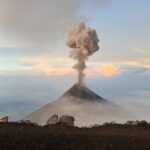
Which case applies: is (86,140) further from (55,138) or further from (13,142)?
(13,142)

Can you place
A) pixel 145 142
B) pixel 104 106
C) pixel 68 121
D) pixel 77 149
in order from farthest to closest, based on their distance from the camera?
1. pixel 104 106
2. pixel 68 121
3. pixel 145 142
4. pixel 77 149

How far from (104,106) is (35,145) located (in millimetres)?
136424

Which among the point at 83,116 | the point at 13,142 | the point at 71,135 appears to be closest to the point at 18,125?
the point at 71,135

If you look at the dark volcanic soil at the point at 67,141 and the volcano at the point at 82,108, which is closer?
the dark volcanic soil at the point at 67,141

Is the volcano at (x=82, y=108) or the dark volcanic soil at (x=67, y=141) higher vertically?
the volcano at (x=82, y=108)

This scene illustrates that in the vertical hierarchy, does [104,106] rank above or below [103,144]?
above

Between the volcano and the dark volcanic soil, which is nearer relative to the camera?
the dark volcanic soil

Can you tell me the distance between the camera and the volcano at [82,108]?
148 meters

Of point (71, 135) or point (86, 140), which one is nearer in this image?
point (86, 140)

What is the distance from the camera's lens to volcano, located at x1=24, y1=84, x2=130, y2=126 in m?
148

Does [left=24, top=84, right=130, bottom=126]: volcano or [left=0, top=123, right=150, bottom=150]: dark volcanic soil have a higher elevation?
[left=24, top=84, right=130, bottom=126]: volcano

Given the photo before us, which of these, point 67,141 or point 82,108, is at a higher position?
point 82,108

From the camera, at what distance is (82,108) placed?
515ft

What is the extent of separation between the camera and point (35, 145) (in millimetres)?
29141
